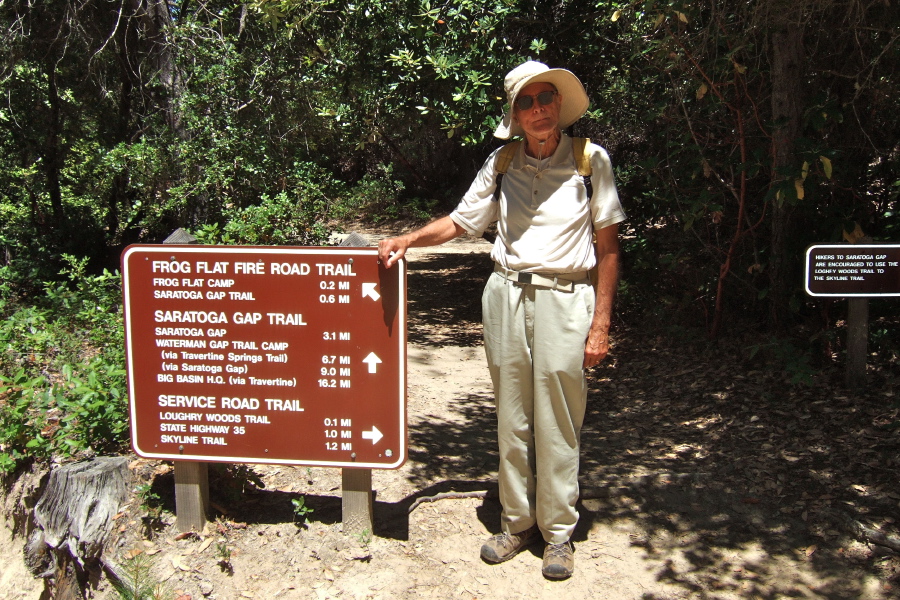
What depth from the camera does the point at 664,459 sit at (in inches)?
196

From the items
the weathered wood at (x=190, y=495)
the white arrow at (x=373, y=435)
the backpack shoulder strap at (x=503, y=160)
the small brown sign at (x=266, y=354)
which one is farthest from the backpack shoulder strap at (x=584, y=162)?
the weathered wood at (x=190, y=495)

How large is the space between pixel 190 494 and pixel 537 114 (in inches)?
91.3

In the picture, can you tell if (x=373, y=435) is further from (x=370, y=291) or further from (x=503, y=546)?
(x=503, y=546)

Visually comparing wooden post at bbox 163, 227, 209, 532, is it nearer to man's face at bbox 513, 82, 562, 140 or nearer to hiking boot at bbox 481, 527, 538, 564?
hiking boot at bbox 481, 527, 538, 564

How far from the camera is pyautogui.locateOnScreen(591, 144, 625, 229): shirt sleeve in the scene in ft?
10.6

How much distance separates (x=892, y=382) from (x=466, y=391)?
3.18m

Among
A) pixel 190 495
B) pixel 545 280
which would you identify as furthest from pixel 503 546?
pixel 190 495

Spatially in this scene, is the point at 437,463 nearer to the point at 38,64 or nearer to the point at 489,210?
the point at 489,210

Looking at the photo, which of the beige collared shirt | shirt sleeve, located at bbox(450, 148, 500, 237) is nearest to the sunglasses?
the beige collared shirt

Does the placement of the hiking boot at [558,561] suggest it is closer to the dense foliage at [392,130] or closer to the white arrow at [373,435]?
the white arrow at [373,435]

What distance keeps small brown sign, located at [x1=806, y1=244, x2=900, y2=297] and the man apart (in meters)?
2.29

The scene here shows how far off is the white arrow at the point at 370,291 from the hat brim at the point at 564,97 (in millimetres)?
825

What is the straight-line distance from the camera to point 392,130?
32.3 feet

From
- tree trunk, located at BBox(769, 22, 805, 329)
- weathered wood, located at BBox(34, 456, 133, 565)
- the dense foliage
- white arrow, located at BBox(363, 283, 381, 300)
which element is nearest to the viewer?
white arrow, located at BBox(363, 283, 381, 300)
